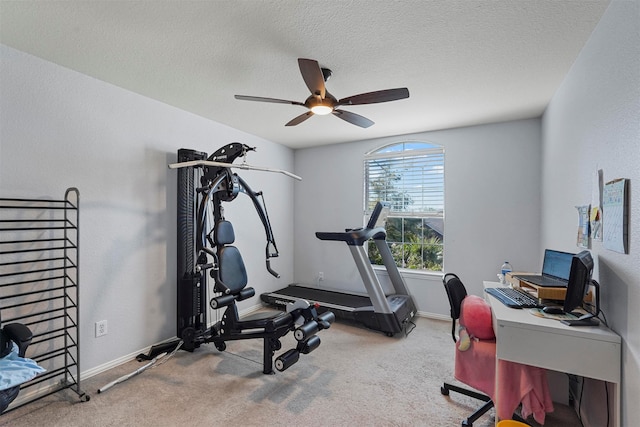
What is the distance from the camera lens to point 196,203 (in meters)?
3.10

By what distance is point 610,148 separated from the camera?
1.56 m

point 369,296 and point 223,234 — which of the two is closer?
point 223,234

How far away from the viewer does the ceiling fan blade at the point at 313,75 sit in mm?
1724

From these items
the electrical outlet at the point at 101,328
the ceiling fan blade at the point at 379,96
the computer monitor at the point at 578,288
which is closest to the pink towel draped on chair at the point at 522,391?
the computer monitor at the point at 578,288

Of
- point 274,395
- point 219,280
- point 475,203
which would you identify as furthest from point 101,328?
point 475,203

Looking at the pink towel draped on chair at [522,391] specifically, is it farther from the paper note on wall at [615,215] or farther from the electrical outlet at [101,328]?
the electrical outlet at [101,328]

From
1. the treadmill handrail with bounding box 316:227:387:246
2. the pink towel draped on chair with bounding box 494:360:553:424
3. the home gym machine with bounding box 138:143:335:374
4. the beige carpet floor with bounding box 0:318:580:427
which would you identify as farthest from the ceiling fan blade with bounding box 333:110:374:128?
the beige carpet floor with bounding box 0:318:580:427

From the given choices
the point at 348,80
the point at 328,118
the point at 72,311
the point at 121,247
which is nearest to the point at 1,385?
the point at 72,311

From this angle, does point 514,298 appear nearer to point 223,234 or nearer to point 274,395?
point 274,395

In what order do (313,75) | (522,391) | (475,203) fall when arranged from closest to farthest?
(522,391)
(313,75)
(475,203)

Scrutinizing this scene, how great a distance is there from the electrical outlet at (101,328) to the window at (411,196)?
10.9 feet

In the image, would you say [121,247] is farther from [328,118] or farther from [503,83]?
[503,83]

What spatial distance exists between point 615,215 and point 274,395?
236cm

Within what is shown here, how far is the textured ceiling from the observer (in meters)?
1.63
